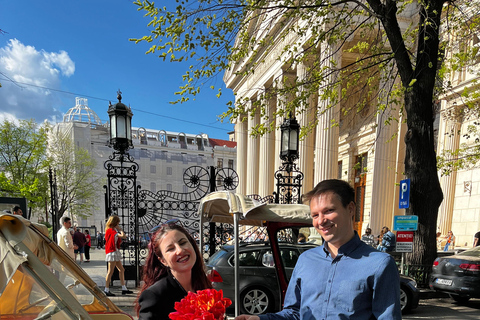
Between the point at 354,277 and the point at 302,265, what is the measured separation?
40 centimetres

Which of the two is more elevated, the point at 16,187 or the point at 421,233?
the point at 421,233

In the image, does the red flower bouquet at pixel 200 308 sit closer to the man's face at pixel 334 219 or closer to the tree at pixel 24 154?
the man's face at pixel 334 219

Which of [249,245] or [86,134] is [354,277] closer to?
[249,245]

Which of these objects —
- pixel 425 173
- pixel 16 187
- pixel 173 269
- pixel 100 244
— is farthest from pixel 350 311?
pixel 100 244

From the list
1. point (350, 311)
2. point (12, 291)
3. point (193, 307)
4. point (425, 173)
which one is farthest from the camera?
point (425, 173)

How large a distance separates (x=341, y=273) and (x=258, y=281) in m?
5.48

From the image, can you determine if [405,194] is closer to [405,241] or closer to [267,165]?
[405,241]

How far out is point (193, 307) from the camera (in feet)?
5.05

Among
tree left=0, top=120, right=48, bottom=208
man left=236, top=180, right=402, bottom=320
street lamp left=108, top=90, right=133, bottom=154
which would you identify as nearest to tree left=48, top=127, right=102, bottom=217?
tree left=0, top=120, right=48, bottom=208

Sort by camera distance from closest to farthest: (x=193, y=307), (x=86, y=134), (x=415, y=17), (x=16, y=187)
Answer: (x=193, y=307) < (x=415, y=17) < (x=16, y=187) < (x=86, y=134)

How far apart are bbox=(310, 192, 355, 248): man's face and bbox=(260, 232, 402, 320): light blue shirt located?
0.18 feet

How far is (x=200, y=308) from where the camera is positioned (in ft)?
5.02

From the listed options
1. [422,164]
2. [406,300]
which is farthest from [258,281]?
[422,164]

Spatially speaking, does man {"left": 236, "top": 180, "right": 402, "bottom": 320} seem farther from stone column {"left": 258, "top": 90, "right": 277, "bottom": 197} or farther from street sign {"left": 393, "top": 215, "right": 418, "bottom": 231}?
stone column {"left": 258, "top": 90, "right": 277, "bottom": 197}
